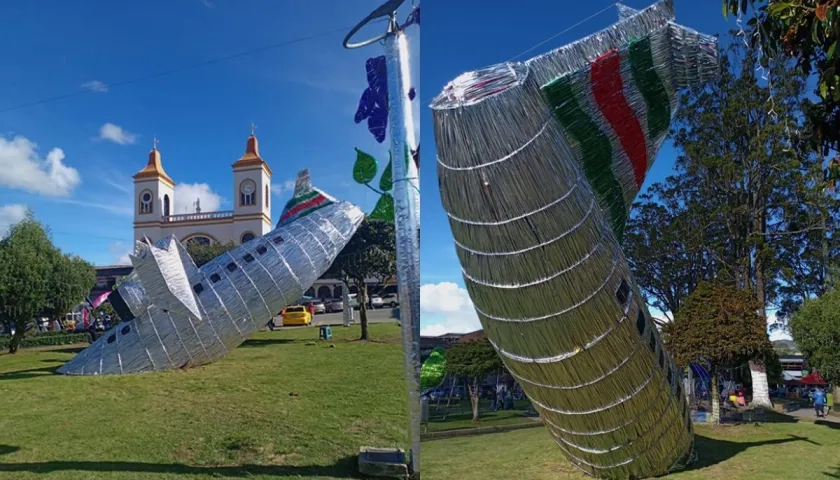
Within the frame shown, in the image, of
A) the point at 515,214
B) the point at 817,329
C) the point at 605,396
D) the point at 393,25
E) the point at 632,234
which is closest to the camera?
the point at 515,214

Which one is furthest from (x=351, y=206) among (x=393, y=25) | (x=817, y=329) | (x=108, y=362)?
(x=817, y=329)

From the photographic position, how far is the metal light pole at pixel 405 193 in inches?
113

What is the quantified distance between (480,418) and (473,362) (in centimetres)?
34

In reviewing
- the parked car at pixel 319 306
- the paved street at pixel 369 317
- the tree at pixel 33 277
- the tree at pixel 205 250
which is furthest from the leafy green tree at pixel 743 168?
the tree at pixel 33 277

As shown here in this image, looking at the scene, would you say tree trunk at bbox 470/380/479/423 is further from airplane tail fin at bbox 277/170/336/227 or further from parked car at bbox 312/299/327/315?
airplane tail fin at bbox 277/170/336/227

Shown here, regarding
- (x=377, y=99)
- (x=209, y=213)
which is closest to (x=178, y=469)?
(x=209, y=213)

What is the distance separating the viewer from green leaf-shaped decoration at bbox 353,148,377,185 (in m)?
3.22

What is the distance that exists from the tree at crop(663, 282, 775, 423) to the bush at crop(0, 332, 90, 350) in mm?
4027

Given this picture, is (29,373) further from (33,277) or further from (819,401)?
(819,401)

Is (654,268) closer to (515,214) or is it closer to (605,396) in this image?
(605,396)

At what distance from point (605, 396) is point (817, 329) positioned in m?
1.71

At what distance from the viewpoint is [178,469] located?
3.19m

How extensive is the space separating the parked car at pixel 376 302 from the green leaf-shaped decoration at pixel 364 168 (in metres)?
0.67

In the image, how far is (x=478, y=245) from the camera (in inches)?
90.7
